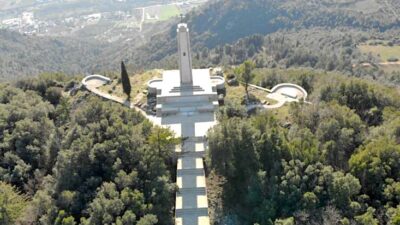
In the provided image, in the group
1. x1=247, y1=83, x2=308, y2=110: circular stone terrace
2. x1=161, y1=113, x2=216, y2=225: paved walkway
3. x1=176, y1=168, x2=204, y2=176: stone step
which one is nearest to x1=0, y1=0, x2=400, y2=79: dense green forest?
x1=247, y1=83, x2=308, y2=110: circular stone terrace

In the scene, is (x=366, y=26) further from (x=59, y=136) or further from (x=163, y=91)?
(x=59, y=136)

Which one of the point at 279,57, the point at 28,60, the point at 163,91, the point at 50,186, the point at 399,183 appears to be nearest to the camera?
the point at 399,183

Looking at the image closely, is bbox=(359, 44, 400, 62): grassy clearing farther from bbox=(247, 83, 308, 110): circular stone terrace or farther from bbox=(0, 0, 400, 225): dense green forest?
bbox=(0, 0, 400, 225): dense green forest

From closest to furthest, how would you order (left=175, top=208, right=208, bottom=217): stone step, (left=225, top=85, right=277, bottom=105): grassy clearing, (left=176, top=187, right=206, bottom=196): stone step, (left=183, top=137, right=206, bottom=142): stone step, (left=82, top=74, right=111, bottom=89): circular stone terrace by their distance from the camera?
(left=175, top=208, right=208, bottom=217): stone step → (left=176, top=187, right=206, bottom=196): stone step → (left=183, top=137, right=206, bottom=142): stone step → (left=225, top=85, right=277, bottom=105): grassy clearing → (left=82, top=74, right=111, bottom=89): circular stone terrace

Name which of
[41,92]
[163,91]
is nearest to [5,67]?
[41,92]

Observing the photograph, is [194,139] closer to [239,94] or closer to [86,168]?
[86,168]

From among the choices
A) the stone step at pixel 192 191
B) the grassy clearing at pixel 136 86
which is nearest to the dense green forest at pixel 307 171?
the stone step at pixel 192 191
